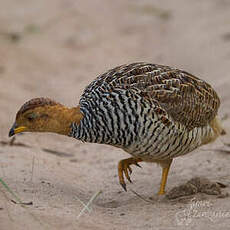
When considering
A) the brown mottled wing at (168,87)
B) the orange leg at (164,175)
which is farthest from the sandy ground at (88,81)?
the brown mottled wing at (168,87)

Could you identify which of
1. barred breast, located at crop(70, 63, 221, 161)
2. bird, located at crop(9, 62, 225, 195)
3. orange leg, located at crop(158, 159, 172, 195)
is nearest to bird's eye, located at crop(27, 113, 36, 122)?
bird, located at crop(9, 62, 225, 195)

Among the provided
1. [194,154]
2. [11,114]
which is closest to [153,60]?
[11,114]

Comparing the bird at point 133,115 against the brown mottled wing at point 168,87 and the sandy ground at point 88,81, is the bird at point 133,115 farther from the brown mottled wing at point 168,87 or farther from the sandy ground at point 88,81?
the sandy ground at point 88,81

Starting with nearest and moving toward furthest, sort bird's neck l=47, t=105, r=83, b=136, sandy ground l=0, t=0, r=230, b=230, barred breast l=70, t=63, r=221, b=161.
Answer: sandy ground l=0, t=0, r=230, b=230
barred breast l=70, t=63, r=221, b=161
bird's neck l=47, t=105, r=83, b=136

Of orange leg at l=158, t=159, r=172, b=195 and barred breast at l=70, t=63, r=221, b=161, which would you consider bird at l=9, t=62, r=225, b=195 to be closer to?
barred breast at l=70, t=63, r=221, b=161

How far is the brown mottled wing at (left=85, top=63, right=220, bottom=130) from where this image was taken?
6070 millimetres

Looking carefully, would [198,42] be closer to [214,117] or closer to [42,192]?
[214,117]

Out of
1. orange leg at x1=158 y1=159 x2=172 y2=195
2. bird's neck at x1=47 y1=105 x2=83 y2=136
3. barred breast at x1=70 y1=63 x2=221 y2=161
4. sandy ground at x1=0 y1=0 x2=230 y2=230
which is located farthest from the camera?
orange leg at x1=158 y1=159 x2=172 y2=195

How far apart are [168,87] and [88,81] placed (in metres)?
5.85

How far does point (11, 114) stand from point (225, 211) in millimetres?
5124

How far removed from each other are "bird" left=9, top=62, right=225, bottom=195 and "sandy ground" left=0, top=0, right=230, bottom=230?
25.0 inches

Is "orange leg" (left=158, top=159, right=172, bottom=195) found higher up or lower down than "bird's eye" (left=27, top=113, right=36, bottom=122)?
lower down

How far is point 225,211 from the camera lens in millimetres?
5418

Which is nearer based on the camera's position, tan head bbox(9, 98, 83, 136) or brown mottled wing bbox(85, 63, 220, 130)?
tan head bbox(9, 98, 83, 136)
